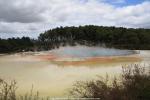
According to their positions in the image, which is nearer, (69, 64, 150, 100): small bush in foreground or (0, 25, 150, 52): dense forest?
(69, 64, 150, 100): small bush in foreground

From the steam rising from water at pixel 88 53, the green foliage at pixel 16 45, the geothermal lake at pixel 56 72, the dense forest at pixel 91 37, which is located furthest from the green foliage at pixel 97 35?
the geothermal lake at pixel 56 72

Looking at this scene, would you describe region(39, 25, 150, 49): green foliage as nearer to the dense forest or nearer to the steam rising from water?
the dense forest

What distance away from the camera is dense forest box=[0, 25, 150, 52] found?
84.1 metres

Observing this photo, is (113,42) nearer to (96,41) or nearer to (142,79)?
(96,41)

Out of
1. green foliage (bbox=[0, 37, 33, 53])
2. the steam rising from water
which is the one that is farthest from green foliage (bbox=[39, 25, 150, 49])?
the steam rising from water

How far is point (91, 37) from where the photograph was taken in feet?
317

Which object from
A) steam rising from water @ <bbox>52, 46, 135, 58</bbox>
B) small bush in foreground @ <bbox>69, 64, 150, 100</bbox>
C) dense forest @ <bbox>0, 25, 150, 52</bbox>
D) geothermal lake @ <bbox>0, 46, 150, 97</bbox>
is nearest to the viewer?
small bush in foreground @ <bbox>69, 64, 150, 100</bbox>

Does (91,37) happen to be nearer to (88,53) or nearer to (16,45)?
(16,45)

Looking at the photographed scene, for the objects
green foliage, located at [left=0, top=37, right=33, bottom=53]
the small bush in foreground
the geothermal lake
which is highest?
the small bush in foreground

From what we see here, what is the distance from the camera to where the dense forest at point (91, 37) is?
8407cm

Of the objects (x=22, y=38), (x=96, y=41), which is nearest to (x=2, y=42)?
(x=22, y=38)

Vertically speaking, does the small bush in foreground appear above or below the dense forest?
above

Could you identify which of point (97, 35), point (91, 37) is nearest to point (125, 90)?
point (97, 35)

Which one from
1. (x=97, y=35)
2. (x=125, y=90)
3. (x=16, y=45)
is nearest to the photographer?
(x=125, y=90)
